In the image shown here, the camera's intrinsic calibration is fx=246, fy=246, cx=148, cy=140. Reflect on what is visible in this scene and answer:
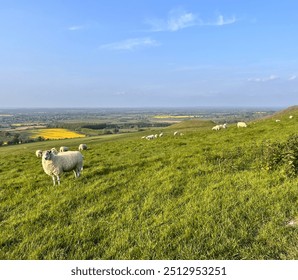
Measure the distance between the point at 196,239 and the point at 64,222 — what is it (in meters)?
3.62

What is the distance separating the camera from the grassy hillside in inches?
205

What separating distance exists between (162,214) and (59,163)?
5695mm

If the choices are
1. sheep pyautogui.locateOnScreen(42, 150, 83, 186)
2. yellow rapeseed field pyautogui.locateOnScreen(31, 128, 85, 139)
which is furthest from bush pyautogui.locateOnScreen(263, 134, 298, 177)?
yellow rapeseed field pyautogui.locateOnScreen(31, 128, 85, 139)

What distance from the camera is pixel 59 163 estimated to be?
34.2 ft

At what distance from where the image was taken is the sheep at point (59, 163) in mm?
10273

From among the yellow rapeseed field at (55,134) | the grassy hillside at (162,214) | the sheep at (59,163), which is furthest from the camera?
the yellow rapeseed field at (55,134)

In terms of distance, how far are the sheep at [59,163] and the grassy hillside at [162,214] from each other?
473mm

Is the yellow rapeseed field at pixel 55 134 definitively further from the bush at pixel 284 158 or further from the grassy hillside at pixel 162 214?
the bush at pixel 284 158

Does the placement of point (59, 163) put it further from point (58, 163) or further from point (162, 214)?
point (162, 214)

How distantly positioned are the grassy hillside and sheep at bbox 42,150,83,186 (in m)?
0.47

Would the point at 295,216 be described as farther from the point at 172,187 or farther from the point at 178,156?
the point at 178,156

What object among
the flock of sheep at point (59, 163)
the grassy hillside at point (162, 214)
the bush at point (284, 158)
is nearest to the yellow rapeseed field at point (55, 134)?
the flock of sheep at point (59, 163)

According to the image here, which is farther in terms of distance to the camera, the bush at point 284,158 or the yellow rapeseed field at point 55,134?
the yellow rapeseed field at point 55,134
